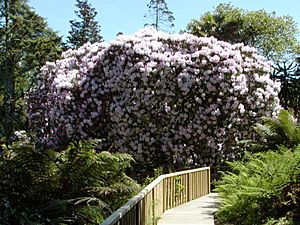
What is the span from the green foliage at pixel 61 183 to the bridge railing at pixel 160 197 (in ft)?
1.66

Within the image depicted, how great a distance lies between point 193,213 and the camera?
8875 mm

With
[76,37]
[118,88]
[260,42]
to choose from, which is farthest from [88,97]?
[76,37]

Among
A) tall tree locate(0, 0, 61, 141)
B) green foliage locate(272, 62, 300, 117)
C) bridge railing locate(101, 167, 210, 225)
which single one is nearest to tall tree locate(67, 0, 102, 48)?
tall tree locate(0, 0, 61, 141)

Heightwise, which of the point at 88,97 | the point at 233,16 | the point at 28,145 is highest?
the point at 233,16

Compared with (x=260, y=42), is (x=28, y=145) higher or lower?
lower

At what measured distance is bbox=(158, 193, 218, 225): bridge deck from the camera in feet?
26.1

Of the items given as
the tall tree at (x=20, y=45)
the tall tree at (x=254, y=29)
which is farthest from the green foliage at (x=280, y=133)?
the tall tree at (x=20, y=45)

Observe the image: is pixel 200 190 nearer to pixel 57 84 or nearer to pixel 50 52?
pixel 57 84

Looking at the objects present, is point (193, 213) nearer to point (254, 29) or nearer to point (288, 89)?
point (288, 89)

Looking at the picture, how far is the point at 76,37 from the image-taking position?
1615 inches

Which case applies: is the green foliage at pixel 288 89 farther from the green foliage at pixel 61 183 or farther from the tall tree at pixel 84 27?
the tall tree at pixel 84 27

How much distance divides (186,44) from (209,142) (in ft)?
9.79

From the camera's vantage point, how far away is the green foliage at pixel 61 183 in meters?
6.91

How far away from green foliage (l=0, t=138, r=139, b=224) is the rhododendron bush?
19.3 ft
